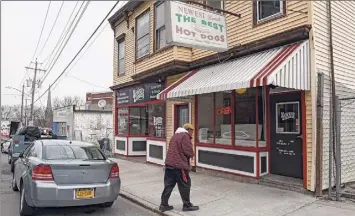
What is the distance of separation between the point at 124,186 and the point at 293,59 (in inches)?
219

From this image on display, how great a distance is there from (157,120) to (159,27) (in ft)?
12.1

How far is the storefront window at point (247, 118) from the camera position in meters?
9.60

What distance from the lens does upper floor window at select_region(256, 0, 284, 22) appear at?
891 cm

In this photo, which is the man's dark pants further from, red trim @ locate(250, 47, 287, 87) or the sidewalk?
red trim @ locate(250, 47, 287, 87)

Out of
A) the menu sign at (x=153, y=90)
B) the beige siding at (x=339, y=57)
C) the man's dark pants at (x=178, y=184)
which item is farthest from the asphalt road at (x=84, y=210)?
the menu sign at (x=153, y=90)

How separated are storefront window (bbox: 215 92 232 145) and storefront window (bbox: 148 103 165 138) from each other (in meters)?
3.61

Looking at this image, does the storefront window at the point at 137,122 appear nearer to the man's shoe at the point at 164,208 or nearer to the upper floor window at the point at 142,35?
the upper floor window at the point at 142,35

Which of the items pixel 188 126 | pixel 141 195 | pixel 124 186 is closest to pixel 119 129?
pixel 124 186

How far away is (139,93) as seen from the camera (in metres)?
15.9

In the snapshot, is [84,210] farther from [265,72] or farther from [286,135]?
[286,135]

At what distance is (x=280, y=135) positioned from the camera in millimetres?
9164

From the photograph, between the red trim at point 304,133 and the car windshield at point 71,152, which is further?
the red trim at point 304,133

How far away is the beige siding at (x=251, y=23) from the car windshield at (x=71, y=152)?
16.3 ft

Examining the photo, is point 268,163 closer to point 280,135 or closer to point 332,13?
point 280,135
